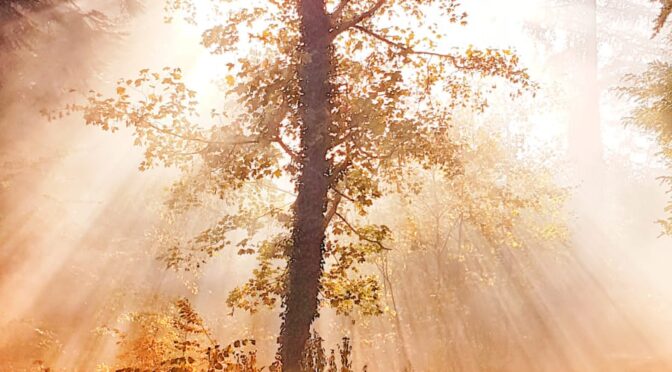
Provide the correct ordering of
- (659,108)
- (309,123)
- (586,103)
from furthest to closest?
(586,103) → (659,108) → (309,123)

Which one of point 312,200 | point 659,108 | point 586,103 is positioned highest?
point 586,103

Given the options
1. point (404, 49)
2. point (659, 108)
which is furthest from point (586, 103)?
point (404, 49)

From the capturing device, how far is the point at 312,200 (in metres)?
7.42

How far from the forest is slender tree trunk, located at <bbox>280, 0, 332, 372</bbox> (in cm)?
3

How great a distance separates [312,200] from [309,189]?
17 cm

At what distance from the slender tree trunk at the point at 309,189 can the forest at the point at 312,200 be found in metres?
0.03

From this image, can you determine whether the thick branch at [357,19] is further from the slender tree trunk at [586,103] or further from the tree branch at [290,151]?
the slender tree trunk at [586,103]

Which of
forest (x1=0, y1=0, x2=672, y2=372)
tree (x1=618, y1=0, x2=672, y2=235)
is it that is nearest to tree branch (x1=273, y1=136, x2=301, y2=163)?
forest (x1=0, y1=0, x2=672, y2=372)

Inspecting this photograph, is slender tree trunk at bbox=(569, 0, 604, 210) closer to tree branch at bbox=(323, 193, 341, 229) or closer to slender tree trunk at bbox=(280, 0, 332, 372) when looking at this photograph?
tree branch at bbox=(323, 193, 341, 229)

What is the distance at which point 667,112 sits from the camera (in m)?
12.4

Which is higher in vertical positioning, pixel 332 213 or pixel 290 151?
pixel 290 151

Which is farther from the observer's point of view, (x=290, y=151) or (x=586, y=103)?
(x=586, y=103)

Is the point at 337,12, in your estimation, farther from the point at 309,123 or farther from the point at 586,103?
the point at 586,103

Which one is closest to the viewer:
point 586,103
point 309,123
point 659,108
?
point 309,123
